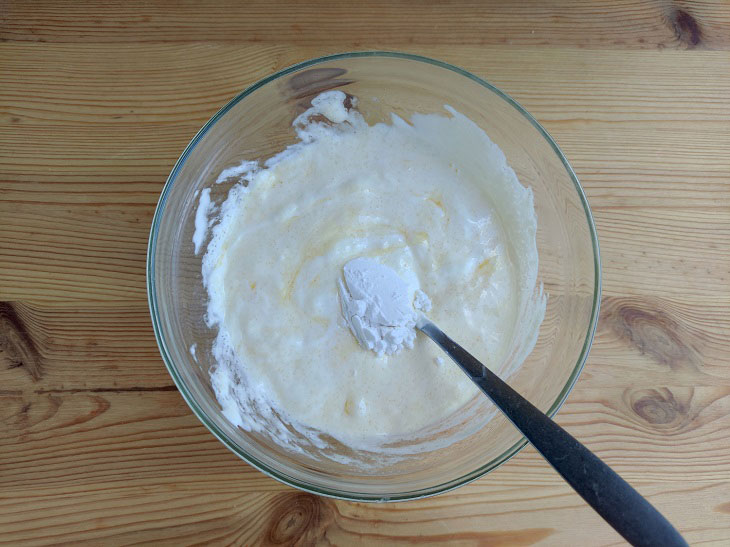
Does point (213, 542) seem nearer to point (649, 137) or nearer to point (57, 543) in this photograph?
point (57, 543)

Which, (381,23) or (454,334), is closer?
(454,334)

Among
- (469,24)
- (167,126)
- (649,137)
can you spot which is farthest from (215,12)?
(649,137)

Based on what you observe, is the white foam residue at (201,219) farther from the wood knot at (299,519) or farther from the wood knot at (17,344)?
the wood knot at (299,519)

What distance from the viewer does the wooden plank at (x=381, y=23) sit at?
1520 mm

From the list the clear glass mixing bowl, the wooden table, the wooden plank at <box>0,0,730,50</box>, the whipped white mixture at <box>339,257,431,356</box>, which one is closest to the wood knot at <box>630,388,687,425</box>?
the wooden table

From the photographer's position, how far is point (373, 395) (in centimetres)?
134

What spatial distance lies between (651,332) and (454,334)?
0.59 metres

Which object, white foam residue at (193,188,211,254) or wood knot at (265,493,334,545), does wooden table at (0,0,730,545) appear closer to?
wood knot at (265,493,334,545)

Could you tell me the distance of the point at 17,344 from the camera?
1408 mm

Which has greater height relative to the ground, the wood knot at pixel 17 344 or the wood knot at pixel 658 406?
the wood knot at pixel 17 344

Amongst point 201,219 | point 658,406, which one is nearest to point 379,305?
point 201,219

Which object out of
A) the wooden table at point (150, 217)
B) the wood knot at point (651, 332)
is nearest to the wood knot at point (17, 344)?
the wooden table at point (150, 217)

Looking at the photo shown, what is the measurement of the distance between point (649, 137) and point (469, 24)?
2.07 ft

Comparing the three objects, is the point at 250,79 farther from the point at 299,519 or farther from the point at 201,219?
the point at 299,519
